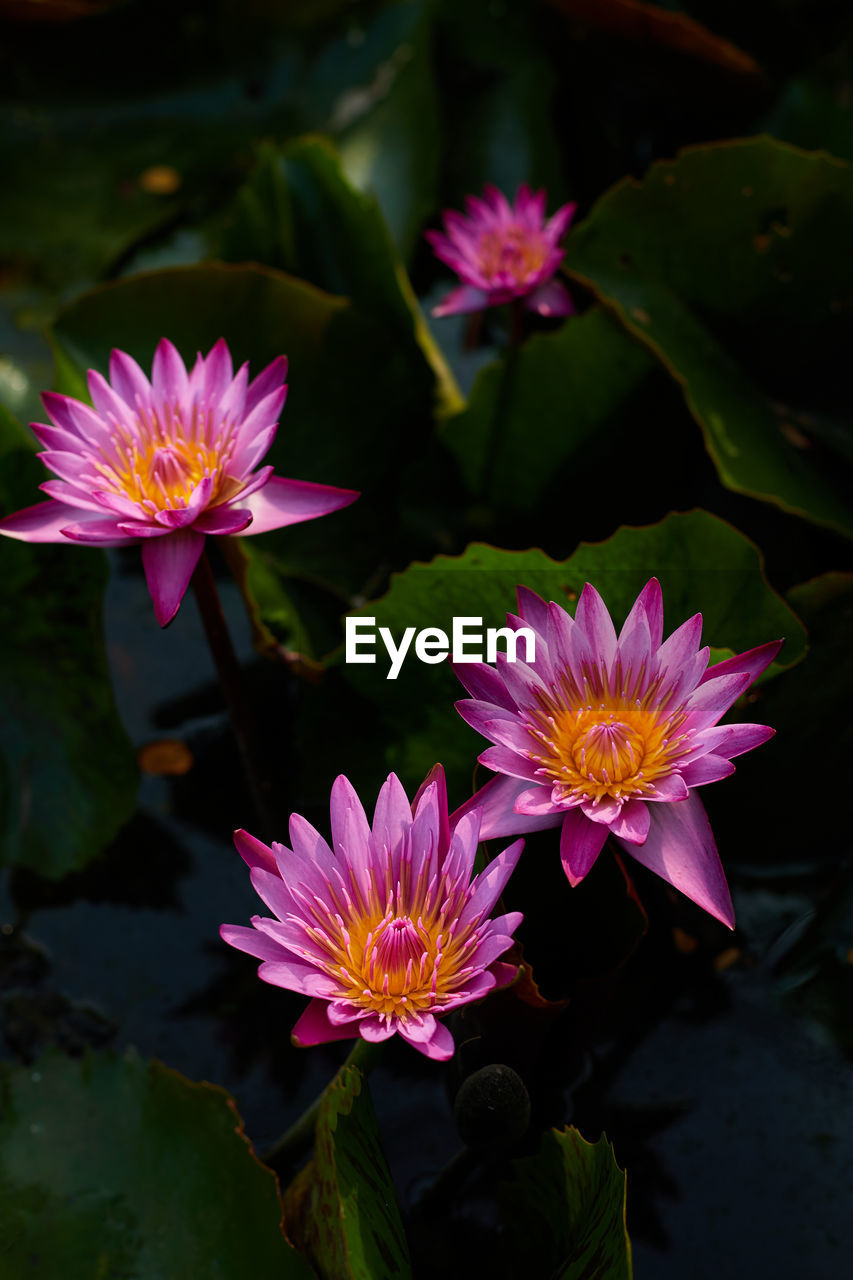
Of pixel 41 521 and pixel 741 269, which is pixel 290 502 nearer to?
pixel 41 521

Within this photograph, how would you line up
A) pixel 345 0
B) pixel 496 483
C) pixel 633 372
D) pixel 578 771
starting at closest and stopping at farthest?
pixel 578 771 < pixel 633 372 < pixel 496 483 < pixel 345 0

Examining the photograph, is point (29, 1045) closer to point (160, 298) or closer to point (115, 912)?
point (115, 912)

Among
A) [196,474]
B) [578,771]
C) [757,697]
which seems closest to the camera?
[578,771]

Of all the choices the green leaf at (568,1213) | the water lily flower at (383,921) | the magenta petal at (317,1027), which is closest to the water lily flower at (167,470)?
the water lily flower at (383,921)

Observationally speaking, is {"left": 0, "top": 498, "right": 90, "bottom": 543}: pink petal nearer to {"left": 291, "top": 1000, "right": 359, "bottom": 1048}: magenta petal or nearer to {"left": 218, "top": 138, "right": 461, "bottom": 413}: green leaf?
{"left": 291, "top": 1000, "right": 359, "bottom": 1048}: magenta petal

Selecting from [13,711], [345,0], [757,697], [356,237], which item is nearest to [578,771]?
[757,697]

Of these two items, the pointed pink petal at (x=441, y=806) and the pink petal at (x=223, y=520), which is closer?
the pointed pink petal at (x=441, y=806)

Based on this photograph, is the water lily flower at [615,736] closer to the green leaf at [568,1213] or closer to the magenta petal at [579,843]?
the magenta petal at [579,843]
